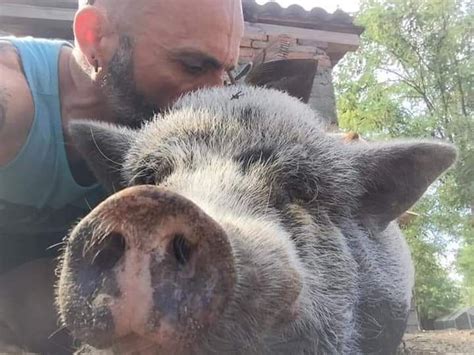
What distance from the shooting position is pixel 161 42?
2703mm

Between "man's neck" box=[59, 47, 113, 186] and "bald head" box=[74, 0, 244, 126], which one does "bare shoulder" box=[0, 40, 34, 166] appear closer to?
"man's neck" box=[59, 47, 113, 186]

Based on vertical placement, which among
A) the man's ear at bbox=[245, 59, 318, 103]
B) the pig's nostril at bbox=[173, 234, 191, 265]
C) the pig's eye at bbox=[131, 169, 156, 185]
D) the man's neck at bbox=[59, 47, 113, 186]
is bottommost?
the man's neck at bbox=[59, 47, 113, 186]

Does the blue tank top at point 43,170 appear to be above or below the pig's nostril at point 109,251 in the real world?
below

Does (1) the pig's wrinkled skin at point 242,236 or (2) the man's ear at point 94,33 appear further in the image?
(2) the man's ear at point 94,33

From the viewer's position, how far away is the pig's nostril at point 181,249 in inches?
54.4

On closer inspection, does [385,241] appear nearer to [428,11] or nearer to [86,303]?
[86,303]

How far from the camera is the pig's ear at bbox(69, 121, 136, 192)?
2.53 m

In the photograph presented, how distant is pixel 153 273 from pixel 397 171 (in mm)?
1179

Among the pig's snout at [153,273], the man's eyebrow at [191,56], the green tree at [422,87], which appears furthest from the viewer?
the green tree at [422,87]

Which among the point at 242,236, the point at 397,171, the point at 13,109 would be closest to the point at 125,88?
the point at 13,109

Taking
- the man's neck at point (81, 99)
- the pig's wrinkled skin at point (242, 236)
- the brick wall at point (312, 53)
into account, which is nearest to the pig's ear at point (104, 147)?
the pig's wrinkled skin at point (242, 236)

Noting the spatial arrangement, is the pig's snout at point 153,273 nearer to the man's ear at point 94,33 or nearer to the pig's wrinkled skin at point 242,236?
the pig's wrinkled skin at point 242,236

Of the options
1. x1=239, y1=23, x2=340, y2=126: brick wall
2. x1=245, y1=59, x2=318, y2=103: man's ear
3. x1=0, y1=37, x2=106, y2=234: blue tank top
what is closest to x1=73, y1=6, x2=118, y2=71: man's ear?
x1=0, y1=37, x2=106, y2=234: blue tank top

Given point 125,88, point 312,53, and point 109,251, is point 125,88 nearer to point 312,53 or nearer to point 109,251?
point 109,251
